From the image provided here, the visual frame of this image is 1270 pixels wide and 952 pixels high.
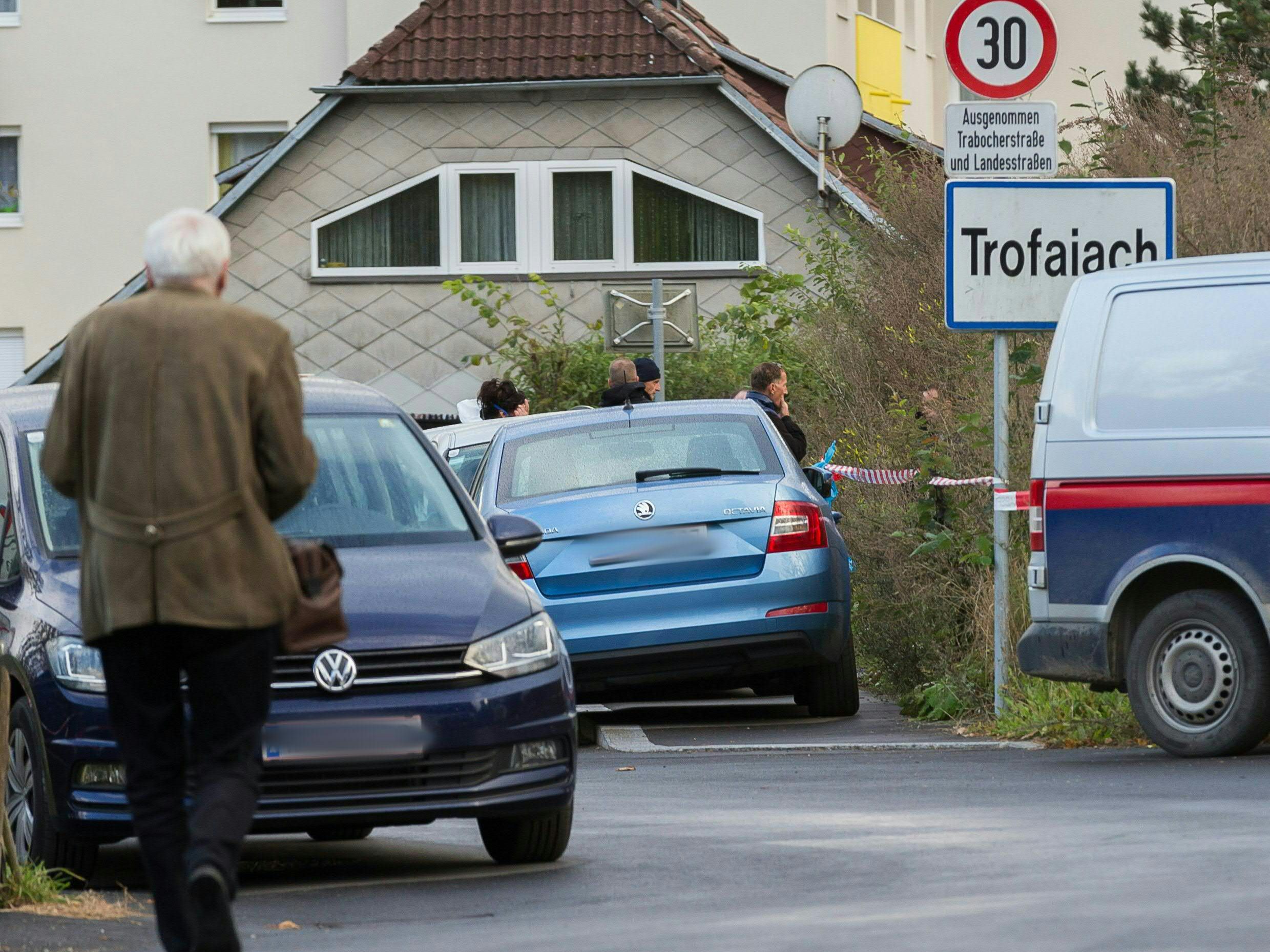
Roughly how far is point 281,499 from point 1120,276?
5726mm

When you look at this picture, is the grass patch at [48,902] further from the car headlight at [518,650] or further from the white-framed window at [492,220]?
the white-framed window at [492,220]

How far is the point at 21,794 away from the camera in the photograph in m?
8.05

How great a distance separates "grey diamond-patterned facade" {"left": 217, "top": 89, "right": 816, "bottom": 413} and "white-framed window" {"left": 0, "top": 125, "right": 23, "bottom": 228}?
9.27m

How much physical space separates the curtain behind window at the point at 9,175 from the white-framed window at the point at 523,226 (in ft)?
32.9

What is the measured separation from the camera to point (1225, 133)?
15.0 metres

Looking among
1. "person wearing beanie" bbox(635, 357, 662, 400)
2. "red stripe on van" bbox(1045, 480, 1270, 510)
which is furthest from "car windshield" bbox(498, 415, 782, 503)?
"person wearing beanie" bbox(635, 357, 662, 400)

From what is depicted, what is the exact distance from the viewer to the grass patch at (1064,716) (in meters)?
11.3

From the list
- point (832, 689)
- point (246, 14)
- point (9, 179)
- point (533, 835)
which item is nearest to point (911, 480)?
point (832, 689)

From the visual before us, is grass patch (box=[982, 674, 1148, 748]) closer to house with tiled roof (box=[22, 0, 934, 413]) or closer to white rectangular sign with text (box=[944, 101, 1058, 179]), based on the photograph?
white rectangular sign with text (box=[944, 101, 1058, 179])

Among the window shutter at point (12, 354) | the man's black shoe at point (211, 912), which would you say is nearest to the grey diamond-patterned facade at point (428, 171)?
the window shutter at point (12, 354)

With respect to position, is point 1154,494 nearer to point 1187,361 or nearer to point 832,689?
point 1187,361

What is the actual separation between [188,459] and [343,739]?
2.22 meters

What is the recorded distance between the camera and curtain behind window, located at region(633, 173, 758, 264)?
30.4m

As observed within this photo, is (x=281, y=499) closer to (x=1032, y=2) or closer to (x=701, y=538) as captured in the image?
(x=701, y=538)
